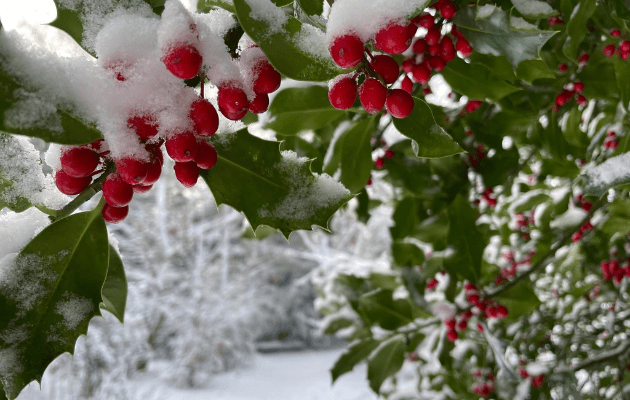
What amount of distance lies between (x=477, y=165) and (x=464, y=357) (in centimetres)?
108

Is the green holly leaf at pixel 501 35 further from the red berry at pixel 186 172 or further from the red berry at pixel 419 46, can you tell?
the red berry at pixel 186 172

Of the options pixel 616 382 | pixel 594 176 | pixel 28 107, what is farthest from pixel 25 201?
pixel 616 382

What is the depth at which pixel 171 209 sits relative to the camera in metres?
7.24

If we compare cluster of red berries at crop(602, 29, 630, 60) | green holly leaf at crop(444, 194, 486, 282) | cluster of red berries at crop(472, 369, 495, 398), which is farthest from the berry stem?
cluster of red berries at crop(472, 369, 495, 398)

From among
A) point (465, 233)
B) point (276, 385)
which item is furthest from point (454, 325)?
point (276, 385)

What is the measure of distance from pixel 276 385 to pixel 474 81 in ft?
22.9

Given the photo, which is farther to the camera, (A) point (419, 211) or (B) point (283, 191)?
(A) point (419, 211)

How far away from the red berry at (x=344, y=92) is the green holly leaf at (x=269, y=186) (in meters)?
0.10

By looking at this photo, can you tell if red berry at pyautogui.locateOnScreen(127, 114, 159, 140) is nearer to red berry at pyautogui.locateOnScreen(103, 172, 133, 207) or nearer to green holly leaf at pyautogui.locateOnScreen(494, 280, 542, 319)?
red berry at pyautogui.locateOnScreen(103, 172, 133, 207)

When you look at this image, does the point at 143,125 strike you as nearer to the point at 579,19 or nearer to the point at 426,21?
the point at 426,21

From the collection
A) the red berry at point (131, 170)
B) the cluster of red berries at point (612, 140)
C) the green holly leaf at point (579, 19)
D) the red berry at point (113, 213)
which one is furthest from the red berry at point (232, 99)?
the cluster of red berries at point (612, 140)

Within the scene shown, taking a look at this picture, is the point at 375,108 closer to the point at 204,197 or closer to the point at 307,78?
the point at 307,78

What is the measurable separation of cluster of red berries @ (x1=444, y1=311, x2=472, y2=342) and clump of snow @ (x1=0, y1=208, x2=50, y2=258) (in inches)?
47.3

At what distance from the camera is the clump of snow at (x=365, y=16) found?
0.42 m
